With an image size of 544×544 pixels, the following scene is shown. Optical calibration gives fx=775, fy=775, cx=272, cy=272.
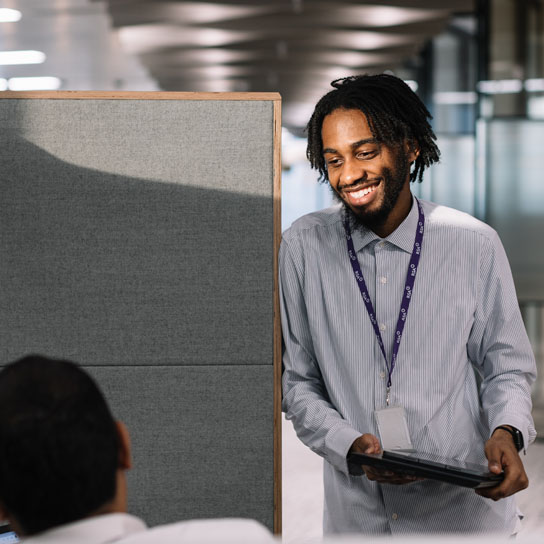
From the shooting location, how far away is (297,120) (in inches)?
387

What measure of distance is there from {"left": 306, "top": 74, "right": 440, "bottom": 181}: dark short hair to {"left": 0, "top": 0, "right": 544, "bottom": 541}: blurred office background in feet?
10.4

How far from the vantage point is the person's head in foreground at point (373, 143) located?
5.49ft

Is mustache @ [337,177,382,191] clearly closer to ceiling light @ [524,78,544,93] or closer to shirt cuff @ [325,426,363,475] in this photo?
shirt cuff @ [325,426,363,475]

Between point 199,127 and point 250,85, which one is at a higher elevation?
point 250,85

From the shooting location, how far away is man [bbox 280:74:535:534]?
66.1 inches

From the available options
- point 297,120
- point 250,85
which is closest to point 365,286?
point 250,85

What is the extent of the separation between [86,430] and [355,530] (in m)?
1.00

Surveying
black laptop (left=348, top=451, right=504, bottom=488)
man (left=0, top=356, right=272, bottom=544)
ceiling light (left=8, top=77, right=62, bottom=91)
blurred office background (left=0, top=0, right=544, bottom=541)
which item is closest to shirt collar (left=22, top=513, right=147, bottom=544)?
man (left=0, top=356, right=272, bottom=544)

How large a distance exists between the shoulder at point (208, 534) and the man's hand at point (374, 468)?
689 mm

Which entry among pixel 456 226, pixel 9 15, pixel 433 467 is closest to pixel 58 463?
pixel 433 467

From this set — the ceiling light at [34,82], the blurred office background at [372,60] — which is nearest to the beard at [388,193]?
the blurred office background at [372,60]

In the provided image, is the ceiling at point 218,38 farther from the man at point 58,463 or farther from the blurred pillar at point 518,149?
the man at point 58,463

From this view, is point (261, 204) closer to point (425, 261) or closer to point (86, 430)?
point (425, 261)

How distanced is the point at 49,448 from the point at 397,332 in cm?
96
